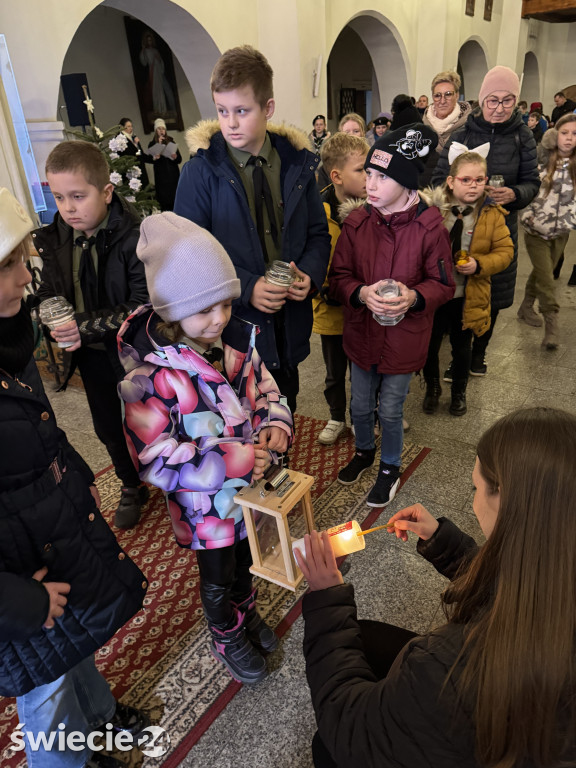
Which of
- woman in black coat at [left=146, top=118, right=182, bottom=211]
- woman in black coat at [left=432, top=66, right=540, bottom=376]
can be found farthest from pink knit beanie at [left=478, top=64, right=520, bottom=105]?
woman in black coat at [left=146, top=118, right=182, bottom=211]

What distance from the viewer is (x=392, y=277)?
87.3 inches

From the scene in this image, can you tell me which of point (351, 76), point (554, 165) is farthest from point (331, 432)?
point (351, 76)

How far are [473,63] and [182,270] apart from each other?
14.6m

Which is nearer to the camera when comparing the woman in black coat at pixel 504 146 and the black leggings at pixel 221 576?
the black leggings at pixel 221 576

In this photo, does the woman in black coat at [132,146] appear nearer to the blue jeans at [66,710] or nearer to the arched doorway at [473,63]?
the blue jeans at [66,710]

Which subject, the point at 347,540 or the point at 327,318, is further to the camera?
the point at 327,318

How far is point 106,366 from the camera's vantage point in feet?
7.18

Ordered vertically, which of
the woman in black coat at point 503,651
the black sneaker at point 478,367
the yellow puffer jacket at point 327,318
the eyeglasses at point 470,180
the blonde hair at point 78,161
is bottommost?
the black sneaker at point 478,367

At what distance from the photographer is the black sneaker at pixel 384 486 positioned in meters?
2.44

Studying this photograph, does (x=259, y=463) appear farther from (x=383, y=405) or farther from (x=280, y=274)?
(x=383, y=405)

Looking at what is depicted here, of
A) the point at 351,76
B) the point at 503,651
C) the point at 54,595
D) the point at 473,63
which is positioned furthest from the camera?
the point at 351,76

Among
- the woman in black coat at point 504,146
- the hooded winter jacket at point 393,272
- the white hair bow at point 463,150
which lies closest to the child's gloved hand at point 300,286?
the hooded winter jacket at point 393,272

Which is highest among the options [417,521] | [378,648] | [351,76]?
[351,76]

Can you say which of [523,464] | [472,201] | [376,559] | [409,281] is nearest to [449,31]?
[472,201]
